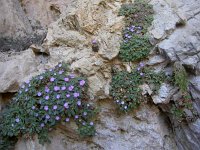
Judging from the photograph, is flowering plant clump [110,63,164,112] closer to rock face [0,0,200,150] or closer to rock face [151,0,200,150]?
rock face [0,0,200,150]

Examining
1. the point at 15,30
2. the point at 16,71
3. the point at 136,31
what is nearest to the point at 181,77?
the point at 136,31

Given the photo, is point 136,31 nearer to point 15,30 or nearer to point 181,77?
point 181,77

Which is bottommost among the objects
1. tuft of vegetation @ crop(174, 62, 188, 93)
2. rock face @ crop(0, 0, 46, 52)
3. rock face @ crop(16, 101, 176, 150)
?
rock face @ crop(16, 101, 176, 150)

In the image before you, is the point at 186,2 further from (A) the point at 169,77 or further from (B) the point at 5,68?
(B) the point at 5,68

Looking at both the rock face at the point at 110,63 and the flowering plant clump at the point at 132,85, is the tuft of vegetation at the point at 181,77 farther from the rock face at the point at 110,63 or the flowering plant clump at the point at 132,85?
the flowering plant clump at the point at 132,85

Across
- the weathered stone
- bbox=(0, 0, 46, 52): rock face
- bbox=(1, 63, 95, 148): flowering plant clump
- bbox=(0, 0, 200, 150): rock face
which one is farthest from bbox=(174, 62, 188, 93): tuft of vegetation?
bbox=(0, 0, 46, 52): rock face

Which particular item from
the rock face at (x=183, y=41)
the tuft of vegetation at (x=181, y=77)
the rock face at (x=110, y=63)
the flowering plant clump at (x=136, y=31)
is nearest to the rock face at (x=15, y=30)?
the rock face at (x=110, y=63)

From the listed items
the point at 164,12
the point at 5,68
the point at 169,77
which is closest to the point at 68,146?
the point at 5,68
